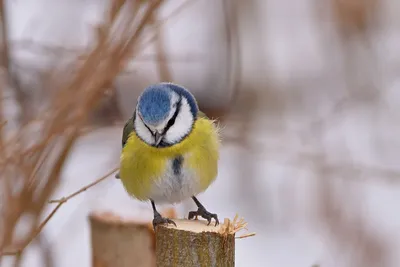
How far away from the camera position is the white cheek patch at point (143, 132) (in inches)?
61.9

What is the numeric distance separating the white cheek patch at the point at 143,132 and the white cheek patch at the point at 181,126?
0.03 metres

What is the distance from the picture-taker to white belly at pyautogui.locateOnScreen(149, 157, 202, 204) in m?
1.61

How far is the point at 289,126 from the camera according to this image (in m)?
3.39

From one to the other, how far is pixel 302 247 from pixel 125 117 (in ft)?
2.91

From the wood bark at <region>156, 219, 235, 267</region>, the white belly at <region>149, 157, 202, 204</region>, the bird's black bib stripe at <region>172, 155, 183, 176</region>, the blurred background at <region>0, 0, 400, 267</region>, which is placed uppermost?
the blurred background at <region>0, 0, 400, 267</region>

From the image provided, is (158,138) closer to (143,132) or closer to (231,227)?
(143,132)

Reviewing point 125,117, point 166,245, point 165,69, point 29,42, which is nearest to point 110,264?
point 166,245

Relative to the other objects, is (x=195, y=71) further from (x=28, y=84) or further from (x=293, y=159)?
(x=28, y=84)

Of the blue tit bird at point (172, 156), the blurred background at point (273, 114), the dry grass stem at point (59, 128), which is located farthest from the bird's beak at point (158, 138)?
the blurred background at point (273, 114)

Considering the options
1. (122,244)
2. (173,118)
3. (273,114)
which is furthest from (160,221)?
(273,114)

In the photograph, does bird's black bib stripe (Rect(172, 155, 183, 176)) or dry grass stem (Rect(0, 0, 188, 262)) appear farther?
bird's black bib stripe (Rect(172, 155, 183, 176))

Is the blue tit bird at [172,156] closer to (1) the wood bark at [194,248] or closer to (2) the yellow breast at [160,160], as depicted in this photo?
(2) the yellow breast at [160,160]

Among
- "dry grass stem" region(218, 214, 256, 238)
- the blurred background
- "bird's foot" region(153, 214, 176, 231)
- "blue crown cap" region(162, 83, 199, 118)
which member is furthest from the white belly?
the blurred background

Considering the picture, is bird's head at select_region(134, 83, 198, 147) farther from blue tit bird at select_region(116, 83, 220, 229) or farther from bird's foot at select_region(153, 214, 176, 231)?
bird's foot at select_region(153, 214, 176, 231)
